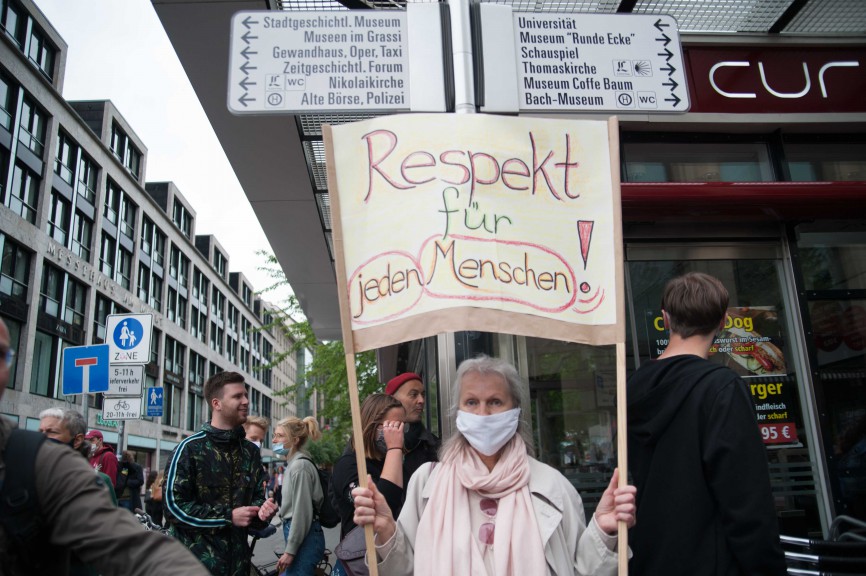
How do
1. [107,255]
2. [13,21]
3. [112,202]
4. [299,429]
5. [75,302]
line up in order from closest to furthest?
[299,429] < [13,21] < [75,302] < [107,255] < [112,202]

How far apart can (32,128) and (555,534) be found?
33322mm

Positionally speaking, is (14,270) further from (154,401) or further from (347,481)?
(347,481)

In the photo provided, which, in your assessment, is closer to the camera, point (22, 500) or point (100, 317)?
point (22, 500)

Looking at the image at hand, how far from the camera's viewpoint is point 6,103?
26938mm

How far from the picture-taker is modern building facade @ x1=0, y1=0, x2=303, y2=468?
2756cm

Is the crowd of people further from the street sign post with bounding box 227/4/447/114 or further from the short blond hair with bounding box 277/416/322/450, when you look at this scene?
the short blond hair with bounding box 277/416/322/450

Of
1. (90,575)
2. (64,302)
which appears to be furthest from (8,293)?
(90,575)

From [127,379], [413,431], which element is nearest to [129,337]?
[127,379]

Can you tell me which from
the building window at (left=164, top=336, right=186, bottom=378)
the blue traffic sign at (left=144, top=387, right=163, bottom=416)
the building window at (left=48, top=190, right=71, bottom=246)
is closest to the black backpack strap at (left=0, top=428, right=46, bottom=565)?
the blue traffic sign at (left=144, top=387, right=163, bottom=416)

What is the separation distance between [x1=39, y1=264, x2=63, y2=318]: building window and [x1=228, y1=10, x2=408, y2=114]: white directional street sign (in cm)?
3198

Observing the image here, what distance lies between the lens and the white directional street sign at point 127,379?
10.2 metres

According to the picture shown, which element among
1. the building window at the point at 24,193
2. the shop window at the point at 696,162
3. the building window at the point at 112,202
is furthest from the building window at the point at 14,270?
the shop window at the point at 696,162

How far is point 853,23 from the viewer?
5723 millimetres

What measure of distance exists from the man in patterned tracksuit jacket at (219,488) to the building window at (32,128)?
29253 mm
